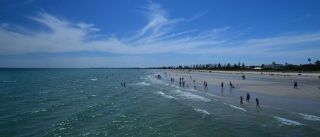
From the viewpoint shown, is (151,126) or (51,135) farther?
(151,126)

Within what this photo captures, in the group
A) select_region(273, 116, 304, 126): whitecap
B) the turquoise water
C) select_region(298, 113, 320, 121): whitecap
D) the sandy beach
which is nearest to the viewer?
the turquoise water

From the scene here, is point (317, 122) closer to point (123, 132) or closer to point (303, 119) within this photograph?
point (303, 119)

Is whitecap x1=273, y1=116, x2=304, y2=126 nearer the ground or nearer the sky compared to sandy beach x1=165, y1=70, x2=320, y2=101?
nearer the ground

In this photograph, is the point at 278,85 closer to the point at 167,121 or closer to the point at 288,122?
the point at 288,122

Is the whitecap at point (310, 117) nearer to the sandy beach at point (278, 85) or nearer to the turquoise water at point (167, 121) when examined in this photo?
the turquoise water at point (167, 121)

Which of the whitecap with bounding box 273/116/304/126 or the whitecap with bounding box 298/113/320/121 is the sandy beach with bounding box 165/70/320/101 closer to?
the whitecap with bounding box 298/113/320/121

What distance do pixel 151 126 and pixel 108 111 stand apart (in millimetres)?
9289

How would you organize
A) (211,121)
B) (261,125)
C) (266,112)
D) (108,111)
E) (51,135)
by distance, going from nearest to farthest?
(51,135)
(261,125)
(211,121)
(266,112)
(108,111)

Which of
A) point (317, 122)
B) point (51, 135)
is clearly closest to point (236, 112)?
point (317, 122)

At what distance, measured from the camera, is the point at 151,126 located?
2398 centimetres

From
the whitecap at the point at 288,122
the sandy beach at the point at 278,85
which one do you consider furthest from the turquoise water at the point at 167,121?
the sandy beach at the point at 278,85

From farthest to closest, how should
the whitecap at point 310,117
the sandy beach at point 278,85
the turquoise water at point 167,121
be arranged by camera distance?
the sandy beach at point 278,85 < the whitecap at point 310,117 < the turquoise water at point 167,121

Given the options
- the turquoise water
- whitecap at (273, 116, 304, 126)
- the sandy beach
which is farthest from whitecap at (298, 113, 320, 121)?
the sandy beach

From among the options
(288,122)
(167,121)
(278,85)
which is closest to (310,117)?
(288,122)
